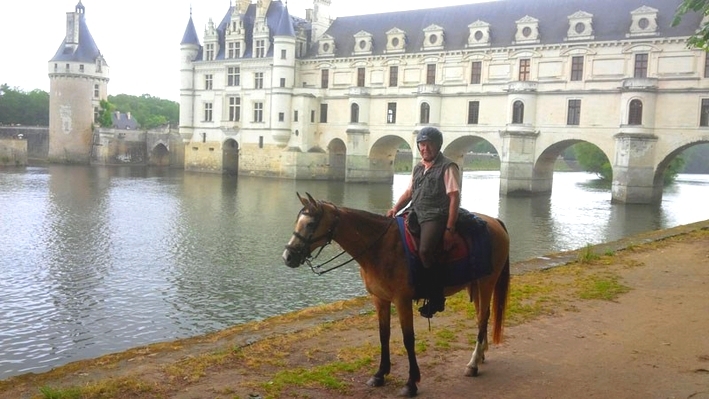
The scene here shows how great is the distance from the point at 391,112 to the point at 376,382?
41.6 metres

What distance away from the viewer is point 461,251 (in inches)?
225

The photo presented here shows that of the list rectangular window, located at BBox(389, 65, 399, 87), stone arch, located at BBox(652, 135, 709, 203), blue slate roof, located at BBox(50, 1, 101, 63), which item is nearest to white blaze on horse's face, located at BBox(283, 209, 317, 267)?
stone arch, located at BBox(652, 135, 709, 203)

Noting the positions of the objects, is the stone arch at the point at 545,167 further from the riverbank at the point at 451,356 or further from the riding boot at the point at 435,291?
the riding boot at the point at 435,291

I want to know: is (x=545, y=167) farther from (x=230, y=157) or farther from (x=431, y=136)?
(x=431, y=136)

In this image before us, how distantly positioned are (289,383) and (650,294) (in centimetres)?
609

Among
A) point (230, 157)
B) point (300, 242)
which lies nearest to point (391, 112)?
point (230, 157)

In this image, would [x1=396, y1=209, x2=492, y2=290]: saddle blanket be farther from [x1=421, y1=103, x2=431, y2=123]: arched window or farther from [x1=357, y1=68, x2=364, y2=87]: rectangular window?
[x1=357, y1=68, x2=364, y2=87]: rectangular window

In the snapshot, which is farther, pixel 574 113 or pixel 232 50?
pixel 232 50

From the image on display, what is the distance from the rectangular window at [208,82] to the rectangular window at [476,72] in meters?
24.6

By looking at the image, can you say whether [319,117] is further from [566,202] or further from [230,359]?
[230,359]

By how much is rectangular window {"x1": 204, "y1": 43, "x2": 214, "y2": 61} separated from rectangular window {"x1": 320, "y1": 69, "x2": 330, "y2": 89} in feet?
38.9

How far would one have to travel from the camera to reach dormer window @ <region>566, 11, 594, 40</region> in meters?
37.8

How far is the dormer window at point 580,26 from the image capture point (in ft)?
124

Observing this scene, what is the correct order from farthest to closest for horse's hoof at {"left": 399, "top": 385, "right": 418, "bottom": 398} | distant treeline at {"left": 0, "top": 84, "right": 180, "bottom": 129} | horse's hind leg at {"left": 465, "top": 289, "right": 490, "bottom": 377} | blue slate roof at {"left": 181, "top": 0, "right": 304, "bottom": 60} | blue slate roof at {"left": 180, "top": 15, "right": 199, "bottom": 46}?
distant treeline at {"left": 0, "top": 84, "right": 180, "bottom": 129}
blue slate roof at {"left": 180, "top": 15, "right": 199, "bottom": 46}
blue slate roof at {"left": 181, "top": 0, "right": 304, "bottom": 60}
horse's hind leg at {"left": 465, "top": 289, "right": 490, "bottom": 377}
horse's hoof at {"left": 399, "top": 385, "right": 418, "bottom": 398}
